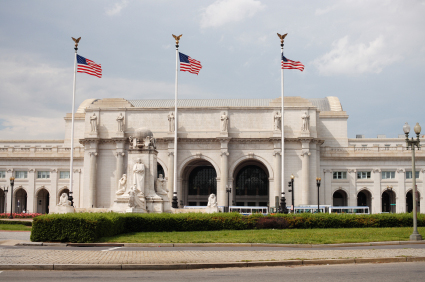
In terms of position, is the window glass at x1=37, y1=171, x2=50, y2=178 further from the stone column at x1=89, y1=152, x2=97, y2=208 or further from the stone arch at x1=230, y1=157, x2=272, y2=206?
the stone arch at x1=230, y1=157, x2=272, y2=206

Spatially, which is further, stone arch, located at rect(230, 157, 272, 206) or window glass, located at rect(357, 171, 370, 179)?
stone arch, located at rect(230, 157, 272, 206)

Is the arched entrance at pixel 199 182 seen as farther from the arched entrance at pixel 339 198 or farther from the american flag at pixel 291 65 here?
the american flag at pixel 291 65

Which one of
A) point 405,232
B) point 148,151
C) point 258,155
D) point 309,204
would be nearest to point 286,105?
point 258,155

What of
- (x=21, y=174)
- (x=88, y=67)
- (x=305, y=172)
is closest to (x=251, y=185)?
(x=305, y=172)

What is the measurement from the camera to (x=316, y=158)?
7500 cm

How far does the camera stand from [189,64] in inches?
2210

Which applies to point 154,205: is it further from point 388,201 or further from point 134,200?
point 388,201

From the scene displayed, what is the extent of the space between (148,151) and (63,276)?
23.7m

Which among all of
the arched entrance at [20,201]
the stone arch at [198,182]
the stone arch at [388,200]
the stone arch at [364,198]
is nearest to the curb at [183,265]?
the stone arch at [364,198]

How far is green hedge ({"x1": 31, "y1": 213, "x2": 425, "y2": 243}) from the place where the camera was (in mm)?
24141

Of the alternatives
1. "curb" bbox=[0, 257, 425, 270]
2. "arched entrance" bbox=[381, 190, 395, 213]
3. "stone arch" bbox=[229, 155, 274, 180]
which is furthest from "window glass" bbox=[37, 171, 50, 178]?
"curb" bbox=[0, 257, 425, 270]

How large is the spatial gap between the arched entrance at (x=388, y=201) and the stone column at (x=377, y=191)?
14.6 ft

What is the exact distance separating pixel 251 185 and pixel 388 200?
2350 centimetres

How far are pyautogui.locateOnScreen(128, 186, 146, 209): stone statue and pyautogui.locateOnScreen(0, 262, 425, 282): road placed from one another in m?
20.0
